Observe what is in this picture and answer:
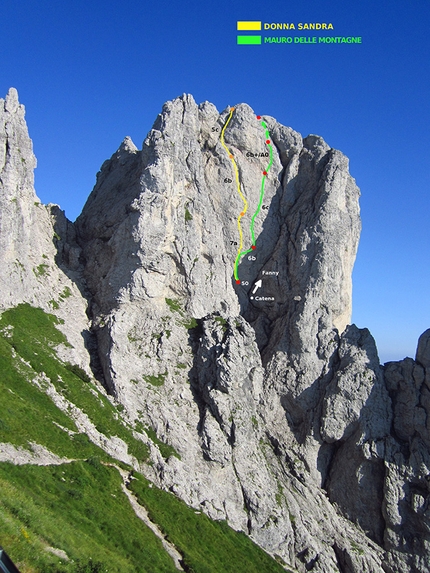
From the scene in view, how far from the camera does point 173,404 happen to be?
Result: 52.1 metres

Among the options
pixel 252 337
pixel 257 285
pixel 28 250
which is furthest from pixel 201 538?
pixel 257 285

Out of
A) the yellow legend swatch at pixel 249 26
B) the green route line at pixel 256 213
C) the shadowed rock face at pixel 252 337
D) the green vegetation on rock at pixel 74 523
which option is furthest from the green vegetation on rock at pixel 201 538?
the yellow legend swatch at pixel 249 26

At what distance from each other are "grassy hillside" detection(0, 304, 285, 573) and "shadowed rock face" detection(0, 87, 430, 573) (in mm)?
4278

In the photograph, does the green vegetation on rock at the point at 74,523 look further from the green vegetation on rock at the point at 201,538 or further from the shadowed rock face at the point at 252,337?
the shadowed rock face at the point at 252,337

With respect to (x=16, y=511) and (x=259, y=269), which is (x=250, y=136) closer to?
(x=259, y=269)

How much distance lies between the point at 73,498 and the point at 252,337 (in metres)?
30.4

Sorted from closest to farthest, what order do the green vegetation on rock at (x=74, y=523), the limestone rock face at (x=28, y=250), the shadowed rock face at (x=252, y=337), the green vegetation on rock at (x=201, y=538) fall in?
the green vegetation on rock at (x=74, y=523) < the green vegetation on rock at (x=201, y=538) < the shadowed rock face at (x=252, y=337) < the limestone rock face at (x=28, y=250)

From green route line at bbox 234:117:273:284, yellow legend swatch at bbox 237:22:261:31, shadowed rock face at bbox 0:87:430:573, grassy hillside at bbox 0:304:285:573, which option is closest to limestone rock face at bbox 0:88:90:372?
shadowed rock face at bbox 0:87:430:573

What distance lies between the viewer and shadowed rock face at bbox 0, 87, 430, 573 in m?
50.1

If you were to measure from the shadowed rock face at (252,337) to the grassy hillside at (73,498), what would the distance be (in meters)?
4.28

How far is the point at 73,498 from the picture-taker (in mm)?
31109

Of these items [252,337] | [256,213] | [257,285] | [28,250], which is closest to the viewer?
[28,250]

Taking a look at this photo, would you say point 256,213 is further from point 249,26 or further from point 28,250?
point 249,26

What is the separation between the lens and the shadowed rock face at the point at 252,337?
50062 millimetres
